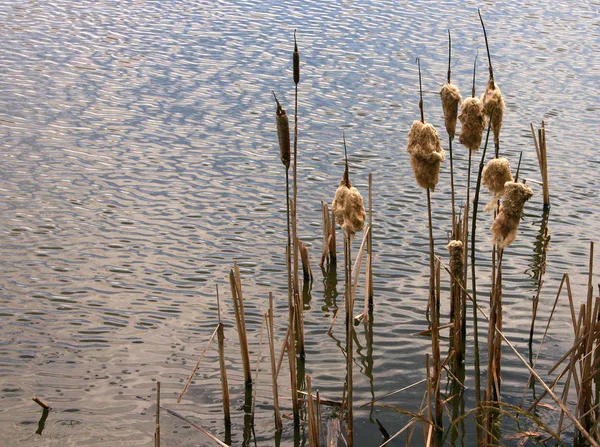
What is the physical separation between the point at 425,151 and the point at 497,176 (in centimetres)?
46

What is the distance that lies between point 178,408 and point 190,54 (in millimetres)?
8924

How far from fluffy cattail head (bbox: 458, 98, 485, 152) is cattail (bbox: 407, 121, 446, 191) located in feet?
0.60

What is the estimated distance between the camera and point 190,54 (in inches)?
535

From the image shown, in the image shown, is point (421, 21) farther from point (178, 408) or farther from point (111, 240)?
point (178, 408)

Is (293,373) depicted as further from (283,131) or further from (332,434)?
(283,131)

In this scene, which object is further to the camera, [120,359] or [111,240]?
[111,240]

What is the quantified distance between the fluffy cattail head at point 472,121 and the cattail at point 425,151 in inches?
7.2

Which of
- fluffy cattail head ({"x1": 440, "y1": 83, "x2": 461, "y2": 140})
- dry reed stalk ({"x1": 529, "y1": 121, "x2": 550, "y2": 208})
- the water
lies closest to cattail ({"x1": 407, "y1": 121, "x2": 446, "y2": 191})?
fluffy cattail head ({"x1": 440, "y1": 83, "x2": 461, "y2": 140})

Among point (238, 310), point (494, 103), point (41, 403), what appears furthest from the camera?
point (41, 403)

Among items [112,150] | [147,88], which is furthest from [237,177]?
[147,88]

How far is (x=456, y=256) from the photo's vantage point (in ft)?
16.4

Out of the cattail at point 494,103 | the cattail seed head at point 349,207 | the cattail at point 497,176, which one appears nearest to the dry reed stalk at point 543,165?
A: the cattail at point 494,103

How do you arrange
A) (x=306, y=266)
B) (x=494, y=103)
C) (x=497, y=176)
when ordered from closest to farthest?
1. (x=497, y=176)
2. (x=494, y=103)
3. (x=306, y=266)

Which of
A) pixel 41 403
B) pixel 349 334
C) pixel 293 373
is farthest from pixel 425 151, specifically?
pixel 41 403
